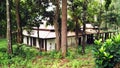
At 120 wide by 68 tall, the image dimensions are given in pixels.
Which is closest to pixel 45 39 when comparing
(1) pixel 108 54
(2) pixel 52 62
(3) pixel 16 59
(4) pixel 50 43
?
(4) pixel 50 43

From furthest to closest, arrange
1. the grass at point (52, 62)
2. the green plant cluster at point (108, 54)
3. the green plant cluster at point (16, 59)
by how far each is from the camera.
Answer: the green plant cluster at point (16, 59) → the grass at point (52, 62) → the green plant cluster at point (108, 54)

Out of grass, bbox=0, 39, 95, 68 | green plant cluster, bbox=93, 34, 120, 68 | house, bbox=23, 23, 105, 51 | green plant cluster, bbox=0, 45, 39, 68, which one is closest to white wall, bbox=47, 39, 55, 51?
house, bbox=23, 23, 105, 51

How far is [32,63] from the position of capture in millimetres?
13383

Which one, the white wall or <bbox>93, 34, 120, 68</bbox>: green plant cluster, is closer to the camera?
<bbox>93, 34, 120, 68</bbox>: green plant cluster

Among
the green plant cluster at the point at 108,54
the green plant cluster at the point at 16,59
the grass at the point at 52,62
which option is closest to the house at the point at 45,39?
the green plant cluster at the point at 16,59

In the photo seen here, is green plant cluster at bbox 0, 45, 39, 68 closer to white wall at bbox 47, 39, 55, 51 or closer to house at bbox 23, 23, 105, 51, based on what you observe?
house at bbox 23, 23, 105, 51

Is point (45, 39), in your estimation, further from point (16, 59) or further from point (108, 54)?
point (108, 54)

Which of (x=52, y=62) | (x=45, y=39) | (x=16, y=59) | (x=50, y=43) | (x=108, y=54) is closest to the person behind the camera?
(x=108, y=54)

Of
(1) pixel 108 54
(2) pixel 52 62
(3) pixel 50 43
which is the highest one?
(1) pixel 108 54

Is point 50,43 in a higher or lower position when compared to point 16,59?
lower

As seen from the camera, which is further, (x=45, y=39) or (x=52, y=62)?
(x=45, y=39)

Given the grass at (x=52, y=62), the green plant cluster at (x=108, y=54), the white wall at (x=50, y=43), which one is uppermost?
the green plant cluster at (x=108, y=54)

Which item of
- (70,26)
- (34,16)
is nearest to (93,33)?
(70,26)

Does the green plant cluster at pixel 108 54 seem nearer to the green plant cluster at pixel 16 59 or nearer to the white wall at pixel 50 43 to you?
the green plant cluster at pixel 16 59
